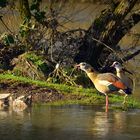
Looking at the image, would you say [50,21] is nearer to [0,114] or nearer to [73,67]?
[73,67]

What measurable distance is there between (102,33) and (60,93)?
11.2 ft

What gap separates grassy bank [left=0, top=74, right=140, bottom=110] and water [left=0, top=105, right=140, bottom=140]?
2.51 ft

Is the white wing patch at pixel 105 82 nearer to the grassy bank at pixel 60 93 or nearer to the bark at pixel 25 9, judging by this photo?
the grassy bank at pixel 60 93

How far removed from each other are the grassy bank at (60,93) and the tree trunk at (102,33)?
2.22 meters

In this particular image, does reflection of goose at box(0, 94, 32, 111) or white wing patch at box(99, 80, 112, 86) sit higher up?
white wing patch at box(99, 80, 112, 86)

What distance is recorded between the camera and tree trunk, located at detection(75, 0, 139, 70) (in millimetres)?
17172

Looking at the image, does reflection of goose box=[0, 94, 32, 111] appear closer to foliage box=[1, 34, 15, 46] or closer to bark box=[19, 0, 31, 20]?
foliage box=[1, 34, 15, 46]

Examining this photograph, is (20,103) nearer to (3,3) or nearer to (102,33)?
(3,3)

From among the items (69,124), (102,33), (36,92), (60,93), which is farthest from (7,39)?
(69,124)

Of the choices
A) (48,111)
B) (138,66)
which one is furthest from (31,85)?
(138,66)

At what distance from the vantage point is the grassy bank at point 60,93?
13805mm

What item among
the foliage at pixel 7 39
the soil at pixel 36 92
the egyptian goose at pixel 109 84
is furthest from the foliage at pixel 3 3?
the egyptian goose at pixel 109 84

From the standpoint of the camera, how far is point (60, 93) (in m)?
14.4

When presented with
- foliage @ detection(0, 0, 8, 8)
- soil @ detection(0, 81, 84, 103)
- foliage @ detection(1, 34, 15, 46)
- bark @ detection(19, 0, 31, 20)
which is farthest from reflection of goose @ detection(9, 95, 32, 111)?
foliage @ detection(0, 0, 8, 8)
